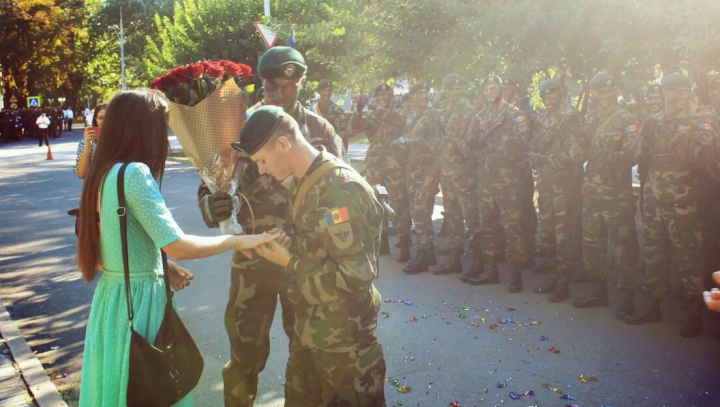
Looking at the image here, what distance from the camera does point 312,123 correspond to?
427 centimetres

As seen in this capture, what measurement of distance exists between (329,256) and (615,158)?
4.71m

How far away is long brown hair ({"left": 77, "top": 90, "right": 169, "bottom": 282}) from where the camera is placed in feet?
10.1

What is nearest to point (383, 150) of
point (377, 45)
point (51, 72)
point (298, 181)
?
point (377, 45)

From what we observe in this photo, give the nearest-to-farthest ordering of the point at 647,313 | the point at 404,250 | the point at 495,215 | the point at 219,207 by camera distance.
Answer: the point at 219,207 → the point at 647,313 → the point at 495,215 → the point at 404,250

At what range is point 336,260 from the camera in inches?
118

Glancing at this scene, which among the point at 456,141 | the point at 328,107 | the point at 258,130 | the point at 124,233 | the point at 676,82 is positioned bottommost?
the point at 124,233

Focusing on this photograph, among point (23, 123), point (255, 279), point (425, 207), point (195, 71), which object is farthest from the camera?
point (23, 123)

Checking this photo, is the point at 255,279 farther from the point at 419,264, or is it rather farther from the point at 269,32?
the point at 269,32

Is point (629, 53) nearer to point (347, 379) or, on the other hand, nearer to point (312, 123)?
point (312, 123)

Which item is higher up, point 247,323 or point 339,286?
point 339,286

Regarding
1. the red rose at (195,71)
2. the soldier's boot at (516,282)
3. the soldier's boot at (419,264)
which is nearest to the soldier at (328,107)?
the soldier's boot at (419,264)

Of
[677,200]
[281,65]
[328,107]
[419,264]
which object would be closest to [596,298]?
[677,200]

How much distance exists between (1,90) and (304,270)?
55.3 meters

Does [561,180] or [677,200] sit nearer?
[677,200]
